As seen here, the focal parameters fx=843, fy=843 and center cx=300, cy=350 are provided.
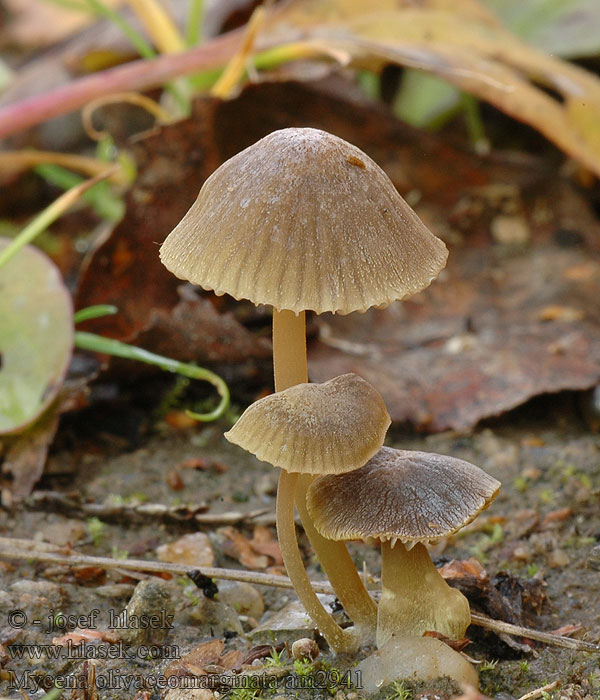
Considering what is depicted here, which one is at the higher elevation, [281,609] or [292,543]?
[292,543]

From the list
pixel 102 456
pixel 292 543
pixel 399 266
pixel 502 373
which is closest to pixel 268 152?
pixel 399 266

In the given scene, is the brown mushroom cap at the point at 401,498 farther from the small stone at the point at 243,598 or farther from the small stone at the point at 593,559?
the small stone at the point at 593,559

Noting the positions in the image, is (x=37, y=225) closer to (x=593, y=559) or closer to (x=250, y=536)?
(x=250, y=536)

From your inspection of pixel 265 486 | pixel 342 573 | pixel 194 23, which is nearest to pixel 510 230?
pixel 194 23

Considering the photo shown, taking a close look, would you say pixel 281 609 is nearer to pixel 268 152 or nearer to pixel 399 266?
pixel 399 266

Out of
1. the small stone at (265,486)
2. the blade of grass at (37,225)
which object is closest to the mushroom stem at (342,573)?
the small stone at (265,486)

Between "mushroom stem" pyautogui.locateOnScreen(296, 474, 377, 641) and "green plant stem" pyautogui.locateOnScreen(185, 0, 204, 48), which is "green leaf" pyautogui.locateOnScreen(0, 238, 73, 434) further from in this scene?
"green plant stem" pyautogui.locateOnScreen(185, 0, 204, 48)
